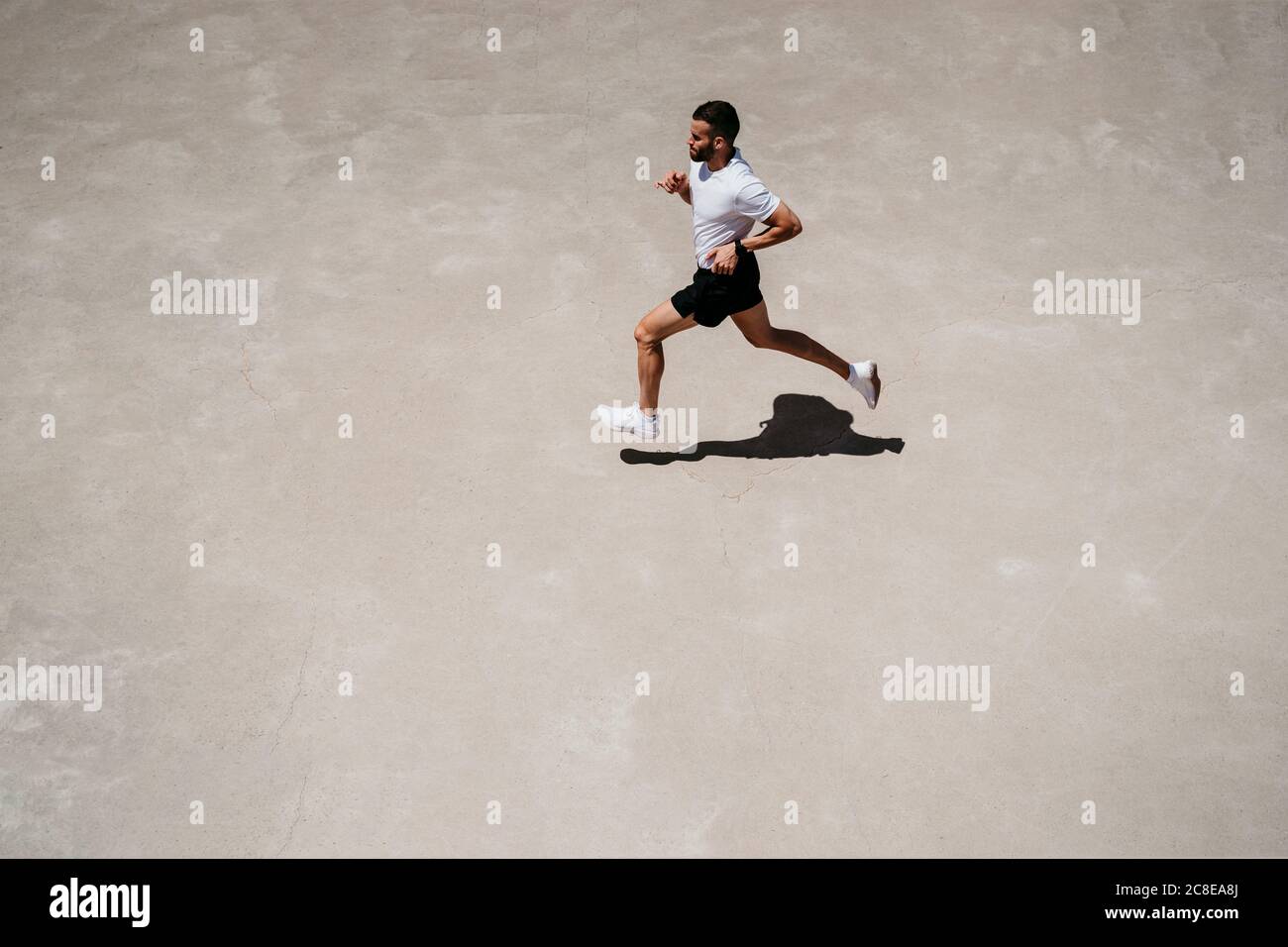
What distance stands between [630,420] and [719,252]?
3.78 ft

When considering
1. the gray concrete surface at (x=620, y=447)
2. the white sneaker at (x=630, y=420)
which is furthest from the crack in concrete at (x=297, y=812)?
the white sneaker at (x=630, y=420)

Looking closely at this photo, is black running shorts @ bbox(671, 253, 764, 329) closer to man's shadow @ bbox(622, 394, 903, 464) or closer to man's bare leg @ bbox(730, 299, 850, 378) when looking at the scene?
man's bare leg @ bbox(730, 299, 850, 378)

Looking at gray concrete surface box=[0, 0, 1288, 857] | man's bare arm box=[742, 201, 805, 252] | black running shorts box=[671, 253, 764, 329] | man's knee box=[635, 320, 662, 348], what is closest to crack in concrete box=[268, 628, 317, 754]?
gray concrete surface box=[0, 0, 1288, 857]

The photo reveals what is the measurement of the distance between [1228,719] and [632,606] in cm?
275

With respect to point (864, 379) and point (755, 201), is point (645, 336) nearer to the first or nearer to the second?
point (755, 201)

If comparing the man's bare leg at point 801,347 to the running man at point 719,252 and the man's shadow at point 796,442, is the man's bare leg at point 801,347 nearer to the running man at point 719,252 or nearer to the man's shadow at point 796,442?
the running man at point 719,252

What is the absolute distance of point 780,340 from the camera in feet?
23.1

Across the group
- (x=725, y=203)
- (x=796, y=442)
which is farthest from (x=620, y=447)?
(x=725, y=203)

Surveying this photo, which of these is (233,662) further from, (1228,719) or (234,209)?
(1228,719)

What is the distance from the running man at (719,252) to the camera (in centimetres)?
646

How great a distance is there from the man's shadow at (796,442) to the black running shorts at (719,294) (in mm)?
817

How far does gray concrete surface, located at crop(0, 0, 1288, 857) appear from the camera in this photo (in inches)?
227

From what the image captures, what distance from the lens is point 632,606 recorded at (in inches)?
254
